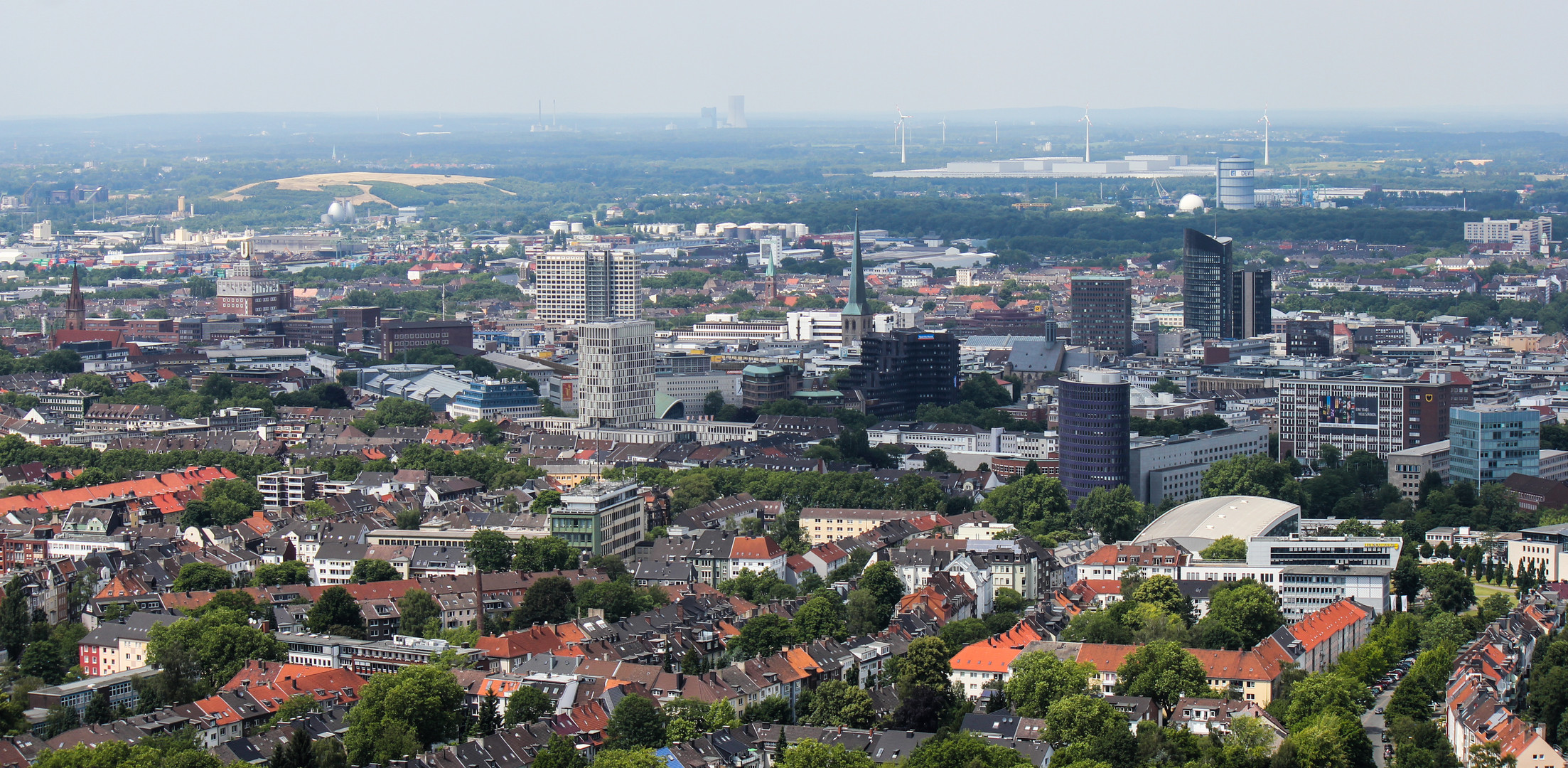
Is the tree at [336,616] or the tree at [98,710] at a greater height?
the tree at [336,616]

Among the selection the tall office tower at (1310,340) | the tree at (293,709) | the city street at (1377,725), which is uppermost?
the tall office tower at (1310,340)

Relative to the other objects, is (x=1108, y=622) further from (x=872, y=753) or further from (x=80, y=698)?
(x=80, y=698)

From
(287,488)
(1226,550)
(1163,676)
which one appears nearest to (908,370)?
(287,488)

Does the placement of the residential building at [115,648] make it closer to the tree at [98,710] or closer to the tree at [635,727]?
the tree at [98,710]

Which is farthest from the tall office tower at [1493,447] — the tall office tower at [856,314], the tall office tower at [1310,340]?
the tall office tower at [856,314]

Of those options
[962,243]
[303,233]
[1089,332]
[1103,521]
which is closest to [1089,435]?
[1103,521]
